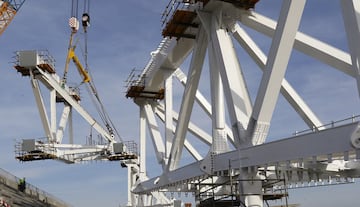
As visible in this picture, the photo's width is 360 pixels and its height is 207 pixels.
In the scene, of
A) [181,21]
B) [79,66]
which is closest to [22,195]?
[79,66]

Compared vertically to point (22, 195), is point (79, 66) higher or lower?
higher

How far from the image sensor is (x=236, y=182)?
19281 mm

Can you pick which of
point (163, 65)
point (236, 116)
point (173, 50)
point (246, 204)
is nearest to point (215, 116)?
point (236, 116)

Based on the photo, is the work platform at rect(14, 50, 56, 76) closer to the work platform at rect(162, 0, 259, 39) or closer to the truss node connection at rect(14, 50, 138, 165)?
the truss node connection at rect(14, 50, 138, 165)

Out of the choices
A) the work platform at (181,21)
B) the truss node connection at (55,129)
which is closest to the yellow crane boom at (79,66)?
the truss node connection at (55,129)

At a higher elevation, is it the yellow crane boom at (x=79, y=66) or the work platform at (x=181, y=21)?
the yellow crane boom at (x=79, y=66)

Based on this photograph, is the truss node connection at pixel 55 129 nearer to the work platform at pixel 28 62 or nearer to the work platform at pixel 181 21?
the work platform at pixel 28 62

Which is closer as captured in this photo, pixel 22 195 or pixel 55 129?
pixel 55 129

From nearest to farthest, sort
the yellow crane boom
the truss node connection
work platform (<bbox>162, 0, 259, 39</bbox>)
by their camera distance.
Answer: work platform (<bbox>162, 0, 259, 39</bbox>), the truss node connection, the yellow crane boom

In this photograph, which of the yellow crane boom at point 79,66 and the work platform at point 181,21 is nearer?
the work platform at point 181,21

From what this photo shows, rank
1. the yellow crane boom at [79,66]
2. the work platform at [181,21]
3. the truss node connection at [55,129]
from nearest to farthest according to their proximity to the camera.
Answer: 1. the work platform at [181,21]
2. the truss node connection at [55,129]
3. the yellow crane boom at [79,66]

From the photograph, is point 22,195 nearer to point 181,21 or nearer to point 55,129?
point 55,129

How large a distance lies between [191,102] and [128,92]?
1509 centimetres

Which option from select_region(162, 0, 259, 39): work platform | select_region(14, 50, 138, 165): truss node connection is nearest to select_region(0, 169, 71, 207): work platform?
select_region(14, 50, 138, 165): truss node connection
